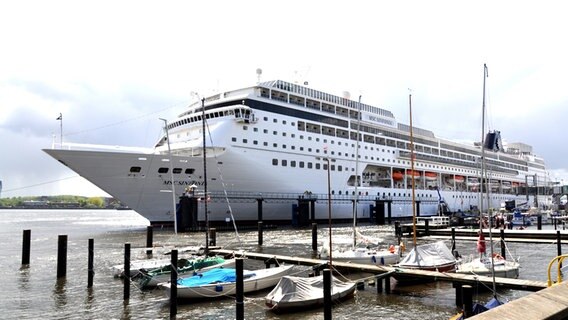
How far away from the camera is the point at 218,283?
1356 cm

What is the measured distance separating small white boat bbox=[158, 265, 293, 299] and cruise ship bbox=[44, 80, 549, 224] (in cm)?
1092

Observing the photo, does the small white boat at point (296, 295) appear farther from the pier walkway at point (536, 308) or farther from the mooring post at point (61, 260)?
the mooring post at point (61, 260)

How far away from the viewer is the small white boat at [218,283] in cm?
1305

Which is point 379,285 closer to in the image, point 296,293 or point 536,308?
point 296,293

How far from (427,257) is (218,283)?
758cm

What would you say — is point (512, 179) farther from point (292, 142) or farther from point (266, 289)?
point (266, 289)

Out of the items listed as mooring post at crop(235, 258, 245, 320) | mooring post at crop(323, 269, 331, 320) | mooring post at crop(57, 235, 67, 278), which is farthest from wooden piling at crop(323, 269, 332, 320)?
mooring post at crop(57, 235, 67, 278)

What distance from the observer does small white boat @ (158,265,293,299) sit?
42.8 ft

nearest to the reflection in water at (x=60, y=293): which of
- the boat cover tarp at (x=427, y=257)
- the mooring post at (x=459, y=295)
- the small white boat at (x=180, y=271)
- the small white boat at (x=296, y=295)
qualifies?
the small white boat at (x=180, y=271)

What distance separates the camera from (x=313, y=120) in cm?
4747

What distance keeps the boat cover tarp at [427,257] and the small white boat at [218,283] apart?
469 centimetres

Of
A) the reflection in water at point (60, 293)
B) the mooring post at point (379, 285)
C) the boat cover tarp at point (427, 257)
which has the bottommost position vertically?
the reflection in water at point (60, 293)

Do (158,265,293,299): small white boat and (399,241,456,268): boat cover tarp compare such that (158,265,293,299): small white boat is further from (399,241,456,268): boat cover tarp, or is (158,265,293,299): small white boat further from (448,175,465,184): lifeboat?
(448,175,465,184): lifeboat

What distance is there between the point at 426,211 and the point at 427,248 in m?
48.1
